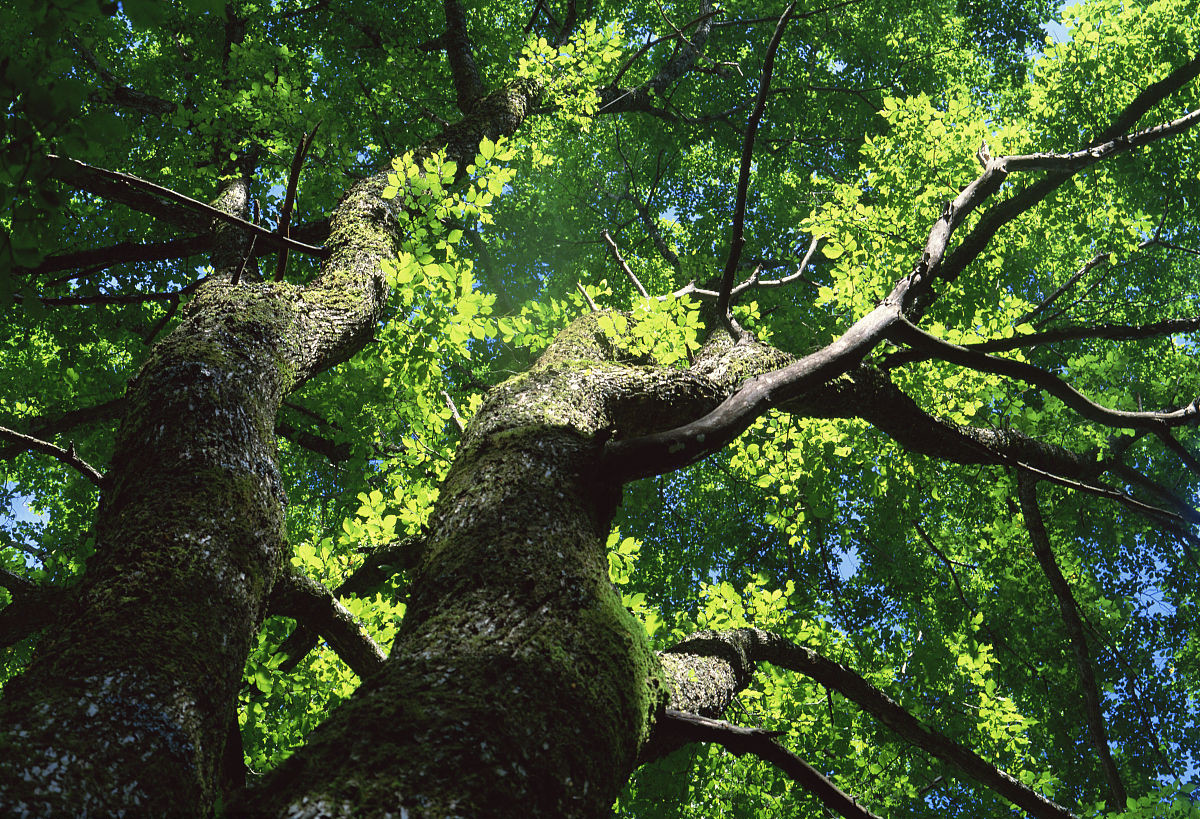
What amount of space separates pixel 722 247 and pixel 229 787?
502 inches

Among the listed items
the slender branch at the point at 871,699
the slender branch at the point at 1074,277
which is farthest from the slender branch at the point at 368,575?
the slender branch at the point at 1074,277

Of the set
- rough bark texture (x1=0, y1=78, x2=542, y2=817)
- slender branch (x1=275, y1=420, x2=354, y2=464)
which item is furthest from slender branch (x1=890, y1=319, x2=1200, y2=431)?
slender branch (x1=275, y1=420, x2=354, y2=464)

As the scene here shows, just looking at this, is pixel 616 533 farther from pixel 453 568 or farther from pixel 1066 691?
pixel 1066 691

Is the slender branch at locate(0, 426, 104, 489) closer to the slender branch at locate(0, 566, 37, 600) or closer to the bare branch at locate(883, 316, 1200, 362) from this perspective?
the slender branch at locate(0, 566, 37, 600)

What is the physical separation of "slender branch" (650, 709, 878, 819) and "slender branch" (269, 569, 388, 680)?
167 cm

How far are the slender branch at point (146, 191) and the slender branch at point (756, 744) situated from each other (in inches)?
74.2

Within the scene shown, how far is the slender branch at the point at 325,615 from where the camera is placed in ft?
10.9

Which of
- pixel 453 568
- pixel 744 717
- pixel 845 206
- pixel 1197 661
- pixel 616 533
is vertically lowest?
pixel 453 568

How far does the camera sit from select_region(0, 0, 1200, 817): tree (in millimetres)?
1644

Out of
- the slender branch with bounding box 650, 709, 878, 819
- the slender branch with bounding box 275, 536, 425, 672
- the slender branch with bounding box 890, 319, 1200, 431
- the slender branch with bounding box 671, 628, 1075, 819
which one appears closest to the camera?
the slender branch with bounding box 650, 709, 878, 819

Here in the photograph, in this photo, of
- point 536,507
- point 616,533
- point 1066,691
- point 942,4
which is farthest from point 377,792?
point 942,4

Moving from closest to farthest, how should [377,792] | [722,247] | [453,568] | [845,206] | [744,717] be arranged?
[377,792], [453,568], [744,717], [845,206], [722,247]

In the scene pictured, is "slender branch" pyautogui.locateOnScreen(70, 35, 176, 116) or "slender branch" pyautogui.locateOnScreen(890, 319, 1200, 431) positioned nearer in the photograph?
"slender branch" pyautogui.locateOnScreen(890, 319, 1200, 431)

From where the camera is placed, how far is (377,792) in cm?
128
